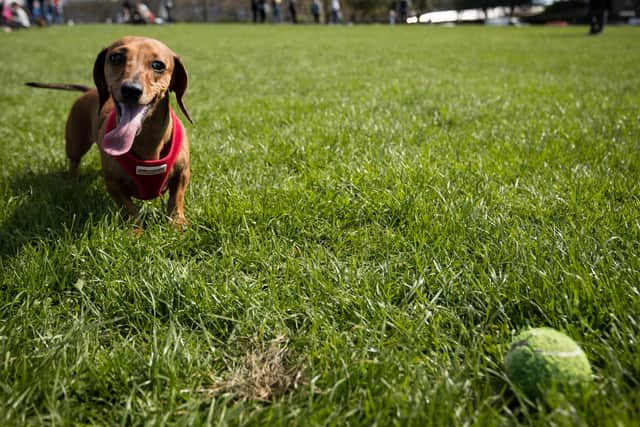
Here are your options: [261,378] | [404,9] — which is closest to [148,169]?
[261,378]

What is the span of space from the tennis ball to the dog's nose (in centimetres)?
192

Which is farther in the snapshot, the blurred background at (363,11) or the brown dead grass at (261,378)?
the blurred background at (363,11)

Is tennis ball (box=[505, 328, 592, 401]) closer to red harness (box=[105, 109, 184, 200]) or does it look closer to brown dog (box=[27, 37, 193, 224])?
brown dog (box=[27, 37, 193, 224])

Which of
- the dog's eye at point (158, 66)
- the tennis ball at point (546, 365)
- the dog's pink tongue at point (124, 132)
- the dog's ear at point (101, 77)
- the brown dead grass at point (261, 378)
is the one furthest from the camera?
the dog's ear at point (101, 77)

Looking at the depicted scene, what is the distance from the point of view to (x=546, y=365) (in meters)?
1.19

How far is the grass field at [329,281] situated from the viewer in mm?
1258

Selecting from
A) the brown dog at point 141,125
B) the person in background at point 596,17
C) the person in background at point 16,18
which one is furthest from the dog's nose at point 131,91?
the person in background at point 16,18

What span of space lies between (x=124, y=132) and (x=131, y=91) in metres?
0.20

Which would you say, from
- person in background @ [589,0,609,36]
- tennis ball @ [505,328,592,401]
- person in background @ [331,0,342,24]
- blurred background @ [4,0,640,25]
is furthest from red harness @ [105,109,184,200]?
person in background @ [331,0,342,24]

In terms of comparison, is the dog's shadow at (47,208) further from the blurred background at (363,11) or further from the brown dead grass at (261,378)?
the blurred background at (363,11)

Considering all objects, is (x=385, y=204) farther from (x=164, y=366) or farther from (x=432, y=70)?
(x=432, y=70)

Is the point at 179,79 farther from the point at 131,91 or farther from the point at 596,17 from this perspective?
the point at 596,17

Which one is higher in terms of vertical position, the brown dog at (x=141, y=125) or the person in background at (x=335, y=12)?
the person in background at (x=335, y=12)

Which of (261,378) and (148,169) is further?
(148,169)
